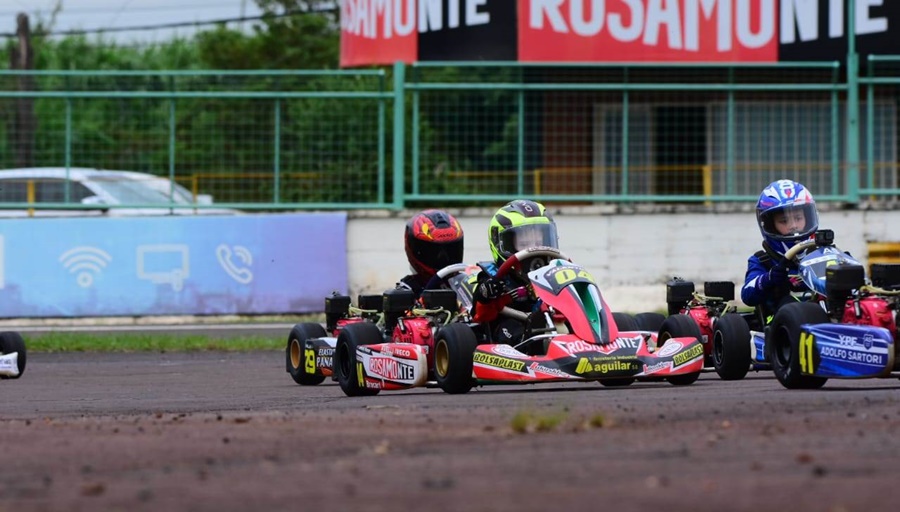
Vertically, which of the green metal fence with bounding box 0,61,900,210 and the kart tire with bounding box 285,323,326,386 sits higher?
the green metal fence with bounding box 0,61,900,210

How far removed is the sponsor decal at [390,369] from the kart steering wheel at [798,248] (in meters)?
2.44

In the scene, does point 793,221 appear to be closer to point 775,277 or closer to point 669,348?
point 775,277

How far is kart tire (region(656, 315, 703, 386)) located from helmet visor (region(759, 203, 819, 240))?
845 millimetres

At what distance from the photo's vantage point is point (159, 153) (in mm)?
20797

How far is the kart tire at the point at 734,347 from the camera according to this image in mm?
9852

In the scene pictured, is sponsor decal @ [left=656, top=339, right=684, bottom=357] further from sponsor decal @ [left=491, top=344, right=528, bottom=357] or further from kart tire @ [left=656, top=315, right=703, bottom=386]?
sponsor decal @ [left=491, top=344, right=528, bottom=357]

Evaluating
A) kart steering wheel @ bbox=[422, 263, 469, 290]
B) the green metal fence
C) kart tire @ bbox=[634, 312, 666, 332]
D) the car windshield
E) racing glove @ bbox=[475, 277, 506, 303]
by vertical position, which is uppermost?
the green metal fence

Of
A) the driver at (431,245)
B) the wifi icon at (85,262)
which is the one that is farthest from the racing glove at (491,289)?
the wifi icon at (85,262)

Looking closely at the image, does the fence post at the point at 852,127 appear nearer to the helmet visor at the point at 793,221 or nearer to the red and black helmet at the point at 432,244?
the helmet visor at the point at 793,221

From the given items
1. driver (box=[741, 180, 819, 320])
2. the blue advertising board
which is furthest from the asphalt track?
the blue advertising board

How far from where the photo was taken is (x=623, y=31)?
69.3 feet

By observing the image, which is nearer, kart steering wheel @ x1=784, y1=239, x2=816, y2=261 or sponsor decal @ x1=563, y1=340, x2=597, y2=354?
sponsor decal @ x1=563, y1=340, x2=597, y2=354

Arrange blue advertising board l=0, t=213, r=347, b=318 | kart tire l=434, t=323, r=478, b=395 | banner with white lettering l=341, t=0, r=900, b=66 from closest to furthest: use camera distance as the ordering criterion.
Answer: kart tire l=434, t=323, r=478, b=395 < blue advertising board l=0, t=213, r=347, b=318 < banner with white lettering l=341, t=0, r=900, b=66

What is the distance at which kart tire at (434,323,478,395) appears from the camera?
9070mm
